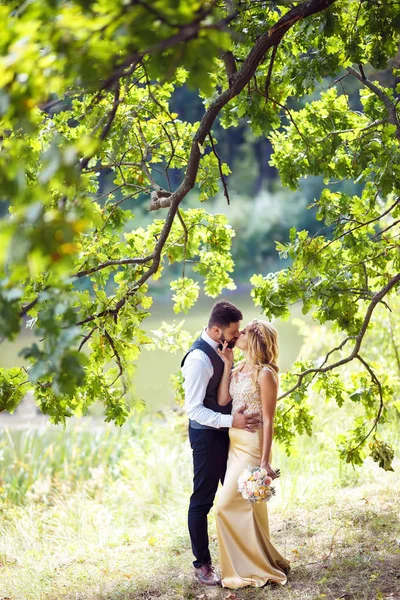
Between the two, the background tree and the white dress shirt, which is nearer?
the background tree

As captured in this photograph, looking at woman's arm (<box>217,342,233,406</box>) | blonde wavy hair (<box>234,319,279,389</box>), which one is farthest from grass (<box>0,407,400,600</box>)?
blonde wavy hair (<box>234,319,279,389</box>)

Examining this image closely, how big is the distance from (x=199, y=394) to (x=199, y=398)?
23 mm

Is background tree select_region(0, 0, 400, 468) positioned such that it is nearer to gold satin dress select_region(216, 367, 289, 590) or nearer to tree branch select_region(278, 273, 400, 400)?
tree branch select_region(278, 273, 400, 400)

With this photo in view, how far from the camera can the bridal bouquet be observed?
4195mm

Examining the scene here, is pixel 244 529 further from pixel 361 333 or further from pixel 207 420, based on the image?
pixel 361 333

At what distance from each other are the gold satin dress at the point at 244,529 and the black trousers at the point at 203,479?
115mm

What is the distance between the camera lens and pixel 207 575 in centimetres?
454

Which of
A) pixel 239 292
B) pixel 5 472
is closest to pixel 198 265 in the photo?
pixel 5 472

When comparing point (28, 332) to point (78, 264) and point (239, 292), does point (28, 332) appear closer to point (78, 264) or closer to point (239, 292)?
point (239, 292)

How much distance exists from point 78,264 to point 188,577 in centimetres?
199

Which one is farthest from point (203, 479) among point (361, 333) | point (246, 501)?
point (361, 333)

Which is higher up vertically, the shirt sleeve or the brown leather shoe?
the shirt sleeve

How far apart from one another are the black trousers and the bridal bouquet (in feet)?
0.89

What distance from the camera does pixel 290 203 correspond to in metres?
33.9
